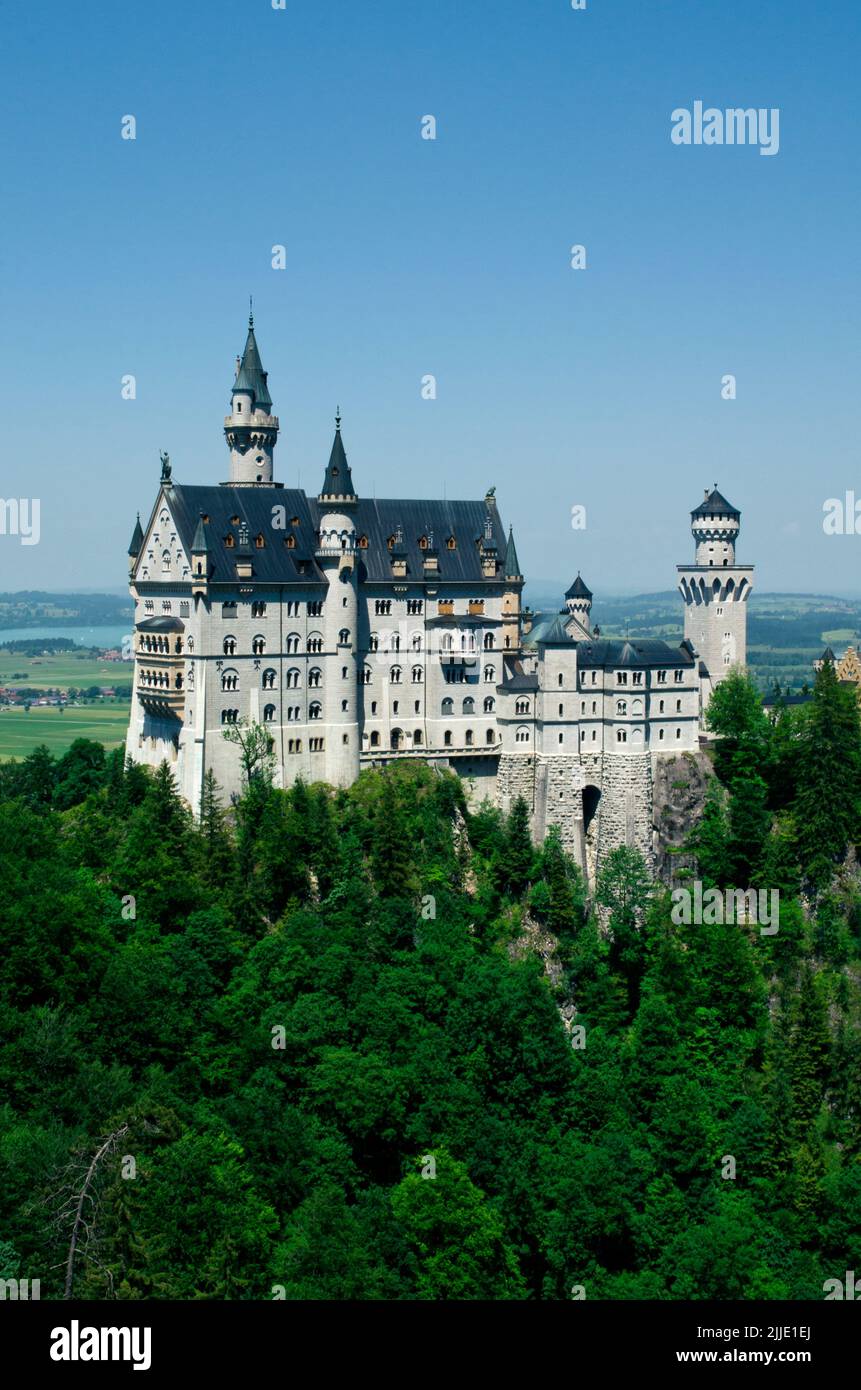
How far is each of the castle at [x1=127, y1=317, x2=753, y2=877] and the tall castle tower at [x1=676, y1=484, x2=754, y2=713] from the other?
2932 mm

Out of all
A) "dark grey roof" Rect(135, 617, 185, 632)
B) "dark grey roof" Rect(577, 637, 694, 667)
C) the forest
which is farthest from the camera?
"dark grey roof" Rect(577, 637, 694, 667)

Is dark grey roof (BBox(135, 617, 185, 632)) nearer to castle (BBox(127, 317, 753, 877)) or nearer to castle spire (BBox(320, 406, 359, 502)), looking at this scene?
castle (BBox(127, 317, 753, 877))

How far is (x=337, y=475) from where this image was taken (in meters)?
83.4

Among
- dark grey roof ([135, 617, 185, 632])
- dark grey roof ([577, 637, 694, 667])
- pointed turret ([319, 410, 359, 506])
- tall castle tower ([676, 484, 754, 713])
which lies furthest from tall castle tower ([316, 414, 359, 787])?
tall castle tower ([676, 484, 754, 713])

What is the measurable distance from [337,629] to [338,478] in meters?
8.68

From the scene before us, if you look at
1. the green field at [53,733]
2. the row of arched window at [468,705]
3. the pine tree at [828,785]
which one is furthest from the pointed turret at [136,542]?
the green field at [53,733]

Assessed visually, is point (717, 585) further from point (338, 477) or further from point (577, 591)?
point (338, 477)

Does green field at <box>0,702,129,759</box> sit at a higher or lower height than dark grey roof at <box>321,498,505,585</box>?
lower

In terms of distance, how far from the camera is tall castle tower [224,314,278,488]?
3514 inches

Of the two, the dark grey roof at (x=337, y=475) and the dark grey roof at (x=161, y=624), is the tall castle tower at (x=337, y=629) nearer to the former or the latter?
the dark grey roof at (x=337, y=475)

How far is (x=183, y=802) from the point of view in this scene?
7869 centimetres

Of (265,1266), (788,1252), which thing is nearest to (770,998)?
(788,1252)

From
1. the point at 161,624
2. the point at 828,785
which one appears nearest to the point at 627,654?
the point at 828,785

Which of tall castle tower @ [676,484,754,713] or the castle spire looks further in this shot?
tall castle tower @ [676,484,754,713]
